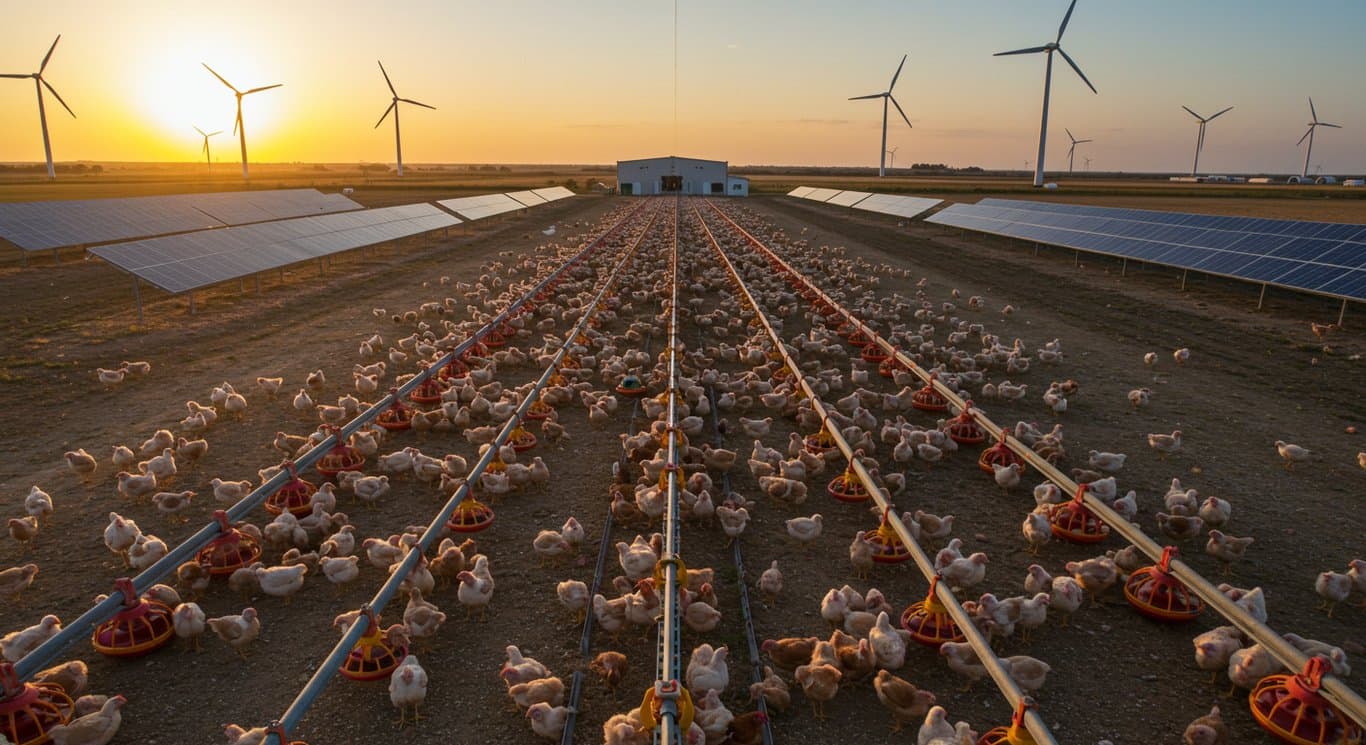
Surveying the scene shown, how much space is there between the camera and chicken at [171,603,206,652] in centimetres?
696

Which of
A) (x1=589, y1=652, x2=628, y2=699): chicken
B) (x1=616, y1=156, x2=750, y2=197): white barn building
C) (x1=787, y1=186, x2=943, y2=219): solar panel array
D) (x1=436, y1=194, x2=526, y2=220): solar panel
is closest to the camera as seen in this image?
(x1=589, y1=652, x2=628, y2=699): chicken

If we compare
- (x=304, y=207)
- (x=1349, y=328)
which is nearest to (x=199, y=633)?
(x=1349, y=328)

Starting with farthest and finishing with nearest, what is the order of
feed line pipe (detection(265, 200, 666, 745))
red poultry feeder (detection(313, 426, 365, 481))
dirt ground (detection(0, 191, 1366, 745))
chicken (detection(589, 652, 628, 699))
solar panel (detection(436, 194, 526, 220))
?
solar panel (detection(436, 194, 526, 220)), red poultry feeder (detection(313, 426, 365, 481)), chicken (detection(589, 652, 628, 699)), dirt ground (detection(0, 191, 1366, 745)), feed line pipe (detection(265, 200, 666, 745))

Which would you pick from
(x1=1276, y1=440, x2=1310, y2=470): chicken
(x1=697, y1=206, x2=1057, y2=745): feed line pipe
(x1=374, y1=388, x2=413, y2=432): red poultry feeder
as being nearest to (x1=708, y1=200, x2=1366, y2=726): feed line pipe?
(x1=697, y1=206, x2=1057, y2=745): feed line pipe

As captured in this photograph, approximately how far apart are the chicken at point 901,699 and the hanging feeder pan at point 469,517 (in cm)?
531

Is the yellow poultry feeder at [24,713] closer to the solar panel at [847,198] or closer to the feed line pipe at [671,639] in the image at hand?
the feed line pipe at [671,639]

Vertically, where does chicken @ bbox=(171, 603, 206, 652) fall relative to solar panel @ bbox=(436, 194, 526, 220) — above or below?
below

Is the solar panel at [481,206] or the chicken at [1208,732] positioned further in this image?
the solar panel at [481,206]

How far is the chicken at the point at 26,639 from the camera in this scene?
21.2ft

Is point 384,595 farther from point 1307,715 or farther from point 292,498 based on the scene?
point 1307,715

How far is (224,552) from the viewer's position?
323 inches

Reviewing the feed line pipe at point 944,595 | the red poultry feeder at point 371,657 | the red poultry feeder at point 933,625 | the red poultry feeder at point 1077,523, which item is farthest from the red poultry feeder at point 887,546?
the red poultry feeder at point 371,657

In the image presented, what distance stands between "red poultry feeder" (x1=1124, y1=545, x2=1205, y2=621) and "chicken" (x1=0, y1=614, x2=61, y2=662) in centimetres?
1059

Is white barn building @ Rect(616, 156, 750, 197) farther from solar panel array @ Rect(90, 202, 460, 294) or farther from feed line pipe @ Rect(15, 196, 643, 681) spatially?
feed line pipe @ Rect(15, 196, 643, 681)
